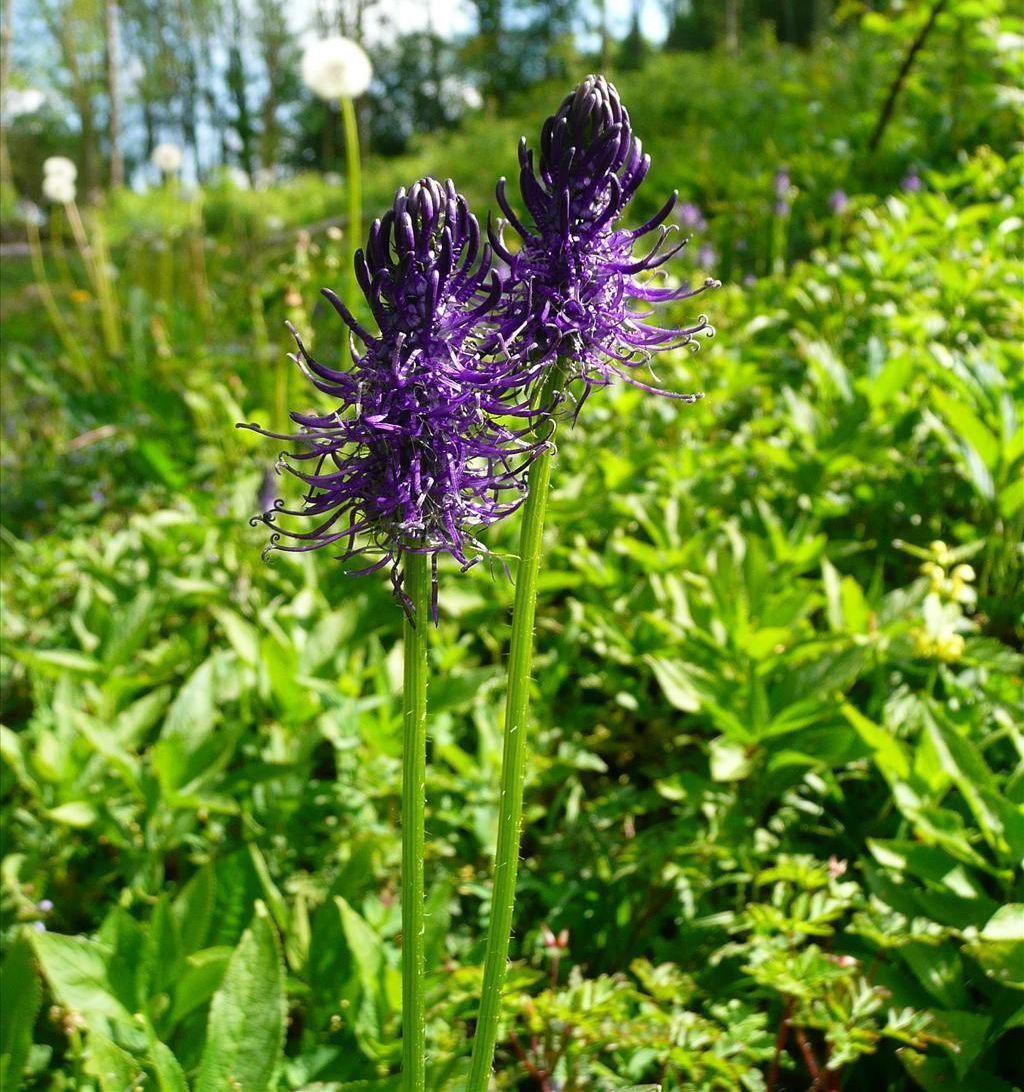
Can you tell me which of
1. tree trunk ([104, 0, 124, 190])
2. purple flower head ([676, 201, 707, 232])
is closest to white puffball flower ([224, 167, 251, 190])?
tree trunk ([104, 0, 124, 190])

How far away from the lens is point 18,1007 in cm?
155

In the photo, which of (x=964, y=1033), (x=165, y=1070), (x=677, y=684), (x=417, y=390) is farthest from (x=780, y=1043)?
(x=417, y=390)

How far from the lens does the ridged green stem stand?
1.08m

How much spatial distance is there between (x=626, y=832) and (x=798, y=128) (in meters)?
7.92

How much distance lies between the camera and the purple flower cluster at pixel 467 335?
975mm

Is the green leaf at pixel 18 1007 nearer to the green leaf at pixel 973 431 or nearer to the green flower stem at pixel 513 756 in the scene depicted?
the green flower stem at pixel 513 756

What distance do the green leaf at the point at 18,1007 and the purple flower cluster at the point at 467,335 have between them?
1.00 metres

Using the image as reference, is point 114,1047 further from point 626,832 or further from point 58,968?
Result: point 626,832

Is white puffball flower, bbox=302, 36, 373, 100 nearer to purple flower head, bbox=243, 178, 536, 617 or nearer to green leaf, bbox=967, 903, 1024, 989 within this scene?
purple flower head, bbox=243, 178, 536, 617

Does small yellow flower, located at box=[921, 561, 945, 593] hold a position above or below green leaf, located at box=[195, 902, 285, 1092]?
above

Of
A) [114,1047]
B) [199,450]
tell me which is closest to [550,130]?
[114,1047]

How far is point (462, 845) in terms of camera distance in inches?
92.4

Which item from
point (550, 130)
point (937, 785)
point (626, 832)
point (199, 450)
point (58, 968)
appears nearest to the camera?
point (550, 130)

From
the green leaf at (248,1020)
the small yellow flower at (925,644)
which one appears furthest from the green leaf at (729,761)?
the green leaf at (248,1020)
